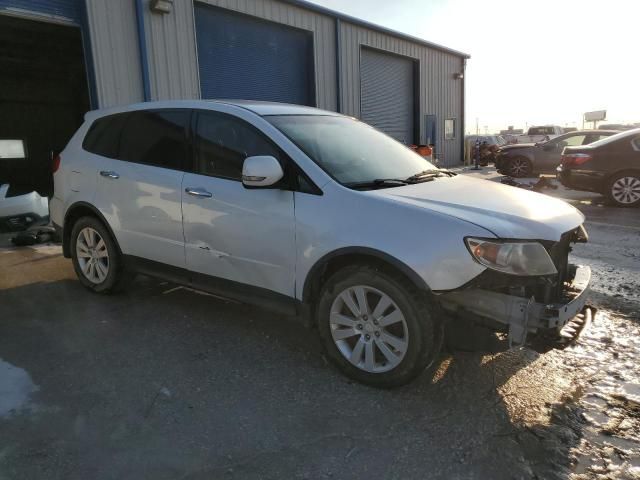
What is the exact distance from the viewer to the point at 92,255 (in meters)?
4.76

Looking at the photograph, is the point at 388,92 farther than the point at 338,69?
Yes

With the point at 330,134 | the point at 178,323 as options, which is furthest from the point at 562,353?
the point at 178,323

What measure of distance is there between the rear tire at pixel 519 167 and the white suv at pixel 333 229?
12.7m

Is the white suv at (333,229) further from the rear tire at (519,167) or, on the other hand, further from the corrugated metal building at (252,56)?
the rear tire at (519,167)

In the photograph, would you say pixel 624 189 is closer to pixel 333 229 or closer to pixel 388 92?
pixel 333 229

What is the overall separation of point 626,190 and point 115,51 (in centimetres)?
1011

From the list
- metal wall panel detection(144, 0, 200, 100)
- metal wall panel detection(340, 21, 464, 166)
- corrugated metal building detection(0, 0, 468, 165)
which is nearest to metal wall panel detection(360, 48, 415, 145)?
corrugated metal building detection(0, 0, 468, 165)

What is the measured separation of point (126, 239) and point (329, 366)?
2174 mm

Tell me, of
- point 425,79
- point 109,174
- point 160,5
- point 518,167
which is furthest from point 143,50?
point 425,79

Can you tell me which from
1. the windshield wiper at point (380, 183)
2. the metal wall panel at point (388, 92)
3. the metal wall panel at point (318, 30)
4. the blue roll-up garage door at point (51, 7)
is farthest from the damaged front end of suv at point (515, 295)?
the metal wall panel at point (388, 92)

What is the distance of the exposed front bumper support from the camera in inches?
Result: 103

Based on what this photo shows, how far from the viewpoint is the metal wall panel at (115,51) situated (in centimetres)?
933

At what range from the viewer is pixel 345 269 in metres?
3.04

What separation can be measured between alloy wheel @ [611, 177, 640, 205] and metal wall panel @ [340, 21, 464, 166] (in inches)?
311
